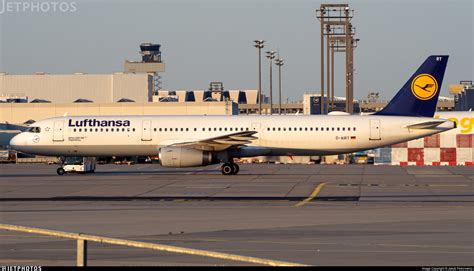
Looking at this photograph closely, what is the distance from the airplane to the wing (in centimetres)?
5

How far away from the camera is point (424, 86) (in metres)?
50.2

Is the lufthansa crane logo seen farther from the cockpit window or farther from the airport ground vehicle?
the cockpit window

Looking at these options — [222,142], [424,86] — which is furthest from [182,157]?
[424,86]

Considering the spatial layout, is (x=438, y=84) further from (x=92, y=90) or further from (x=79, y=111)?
(x=92, y=90)

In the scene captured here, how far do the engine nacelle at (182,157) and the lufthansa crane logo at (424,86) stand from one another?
12.5 metres

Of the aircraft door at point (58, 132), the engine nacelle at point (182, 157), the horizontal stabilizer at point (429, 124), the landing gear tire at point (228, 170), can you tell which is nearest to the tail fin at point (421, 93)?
the horizontal stabilizer at point (429, 124)

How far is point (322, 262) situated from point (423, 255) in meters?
2.22

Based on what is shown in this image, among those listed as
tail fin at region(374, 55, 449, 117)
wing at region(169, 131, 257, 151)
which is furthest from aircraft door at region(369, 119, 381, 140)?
wing at region(169, 131, 257, 151)

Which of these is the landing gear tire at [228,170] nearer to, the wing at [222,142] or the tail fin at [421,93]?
the wing at [222,142]

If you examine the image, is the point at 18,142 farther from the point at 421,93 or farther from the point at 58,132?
the point at 421,93

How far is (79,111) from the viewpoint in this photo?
298 ft

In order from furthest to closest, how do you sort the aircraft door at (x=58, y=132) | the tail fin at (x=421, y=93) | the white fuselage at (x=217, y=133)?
the aircraft door at (x=58, y=132) < the tail fin at (x=421, y=93) < the white fuselage at (x=217, y=133)

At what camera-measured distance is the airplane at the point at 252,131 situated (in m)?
48.9

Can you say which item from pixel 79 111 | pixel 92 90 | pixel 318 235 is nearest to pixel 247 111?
pixel 92 90
